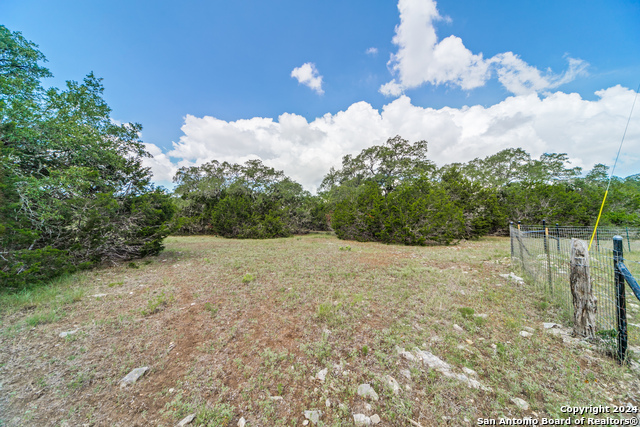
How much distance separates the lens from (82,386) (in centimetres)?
172

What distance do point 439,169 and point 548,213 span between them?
697cm

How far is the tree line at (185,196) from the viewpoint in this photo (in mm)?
3758

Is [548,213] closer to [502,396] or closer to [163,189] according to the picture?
[502,396]

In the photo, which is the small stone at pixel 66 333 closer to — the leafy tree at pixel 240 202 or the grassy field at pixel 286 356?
the grassy field at pixel 286 356

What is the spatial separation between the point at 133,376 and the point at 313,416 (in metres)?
1.62

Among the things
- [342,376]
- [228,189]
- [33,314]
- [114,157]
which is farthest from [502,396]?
[228,189]

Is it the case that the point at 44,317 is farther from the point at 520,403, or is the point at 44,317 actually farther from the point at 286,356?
the point at 520,403

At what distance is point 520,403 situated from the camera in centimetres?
149

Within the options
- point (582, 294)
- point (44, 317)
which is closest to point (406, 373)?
point (582, 294)

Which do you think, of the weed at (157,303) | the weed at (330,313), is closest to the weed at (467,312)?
the weed at (330,313)

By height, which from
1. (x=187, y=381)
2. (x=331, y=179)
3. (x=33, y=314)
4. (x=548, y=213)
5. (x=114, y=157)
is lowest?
(x=187, y=381)

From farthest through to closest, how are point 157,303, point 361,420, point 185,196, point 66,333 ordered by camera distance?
point 185,196, point 157,303, point 66,333, point 361,420

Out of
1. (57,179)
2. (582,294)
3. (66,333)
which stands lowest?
(66,333)

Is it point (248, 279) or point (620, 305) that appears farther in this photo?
point (248, 279)
